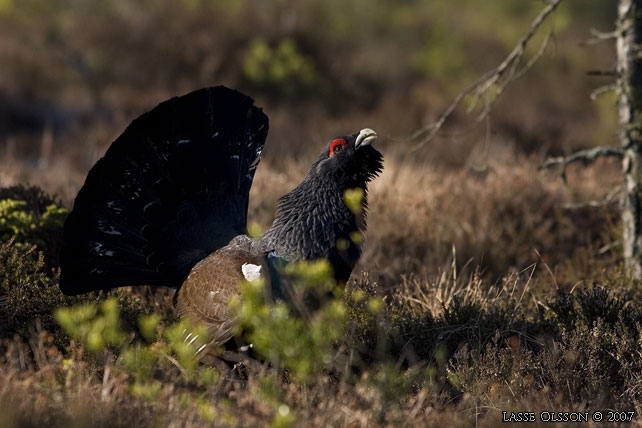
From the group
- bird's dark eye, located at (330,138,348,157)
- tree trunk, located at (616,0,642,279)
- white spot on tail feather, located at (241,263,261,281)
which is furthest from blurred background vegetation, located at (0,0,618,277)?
white spot on tail feather, located at (241,263,261,281)

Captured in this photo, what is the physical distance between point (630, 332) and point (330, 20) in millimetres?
16601

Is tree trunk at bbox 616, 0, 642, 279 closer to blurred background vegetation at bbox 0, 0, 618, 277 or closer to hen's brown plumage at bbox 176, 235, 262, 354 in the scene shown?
blurred background vegetation at bbox 0, 0, 618, 277

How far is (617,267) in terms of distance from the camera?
661cm

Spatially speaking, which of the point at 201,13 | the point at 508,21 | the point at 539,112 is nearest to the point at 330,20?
the point at 201,13

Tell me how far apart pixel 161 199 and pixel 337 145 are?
1.22 m

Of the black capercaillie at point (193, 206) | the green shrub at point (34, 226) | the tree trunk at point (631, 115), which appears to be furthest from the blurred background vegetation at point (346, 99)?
the black capercaillie at point (193, 206)

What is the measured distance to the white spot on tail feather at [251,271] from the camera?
4630 mm

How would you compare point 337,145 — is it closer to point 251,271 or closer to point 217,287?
point 251,271

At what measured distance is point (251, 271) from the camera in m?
4.68

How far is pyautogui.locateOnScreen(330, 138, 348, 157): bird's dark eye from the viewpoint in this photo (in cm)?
492

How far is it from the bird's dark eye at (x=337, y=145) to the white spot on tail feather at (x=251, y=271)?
0.85 metres

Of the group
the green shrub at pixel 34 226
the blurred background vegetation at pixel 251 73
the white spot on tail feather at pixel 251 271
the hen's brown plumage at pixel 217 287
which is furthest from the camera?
the blurred background vegetation at pixel 251 73

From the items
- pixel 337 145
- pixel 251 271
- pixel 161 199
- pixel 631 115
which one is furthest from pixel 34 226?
pixel 631 115

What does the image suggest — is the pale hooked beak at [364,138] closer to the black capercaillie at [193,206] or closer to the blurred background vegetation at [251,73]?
the black capercaillie at [193,206]
